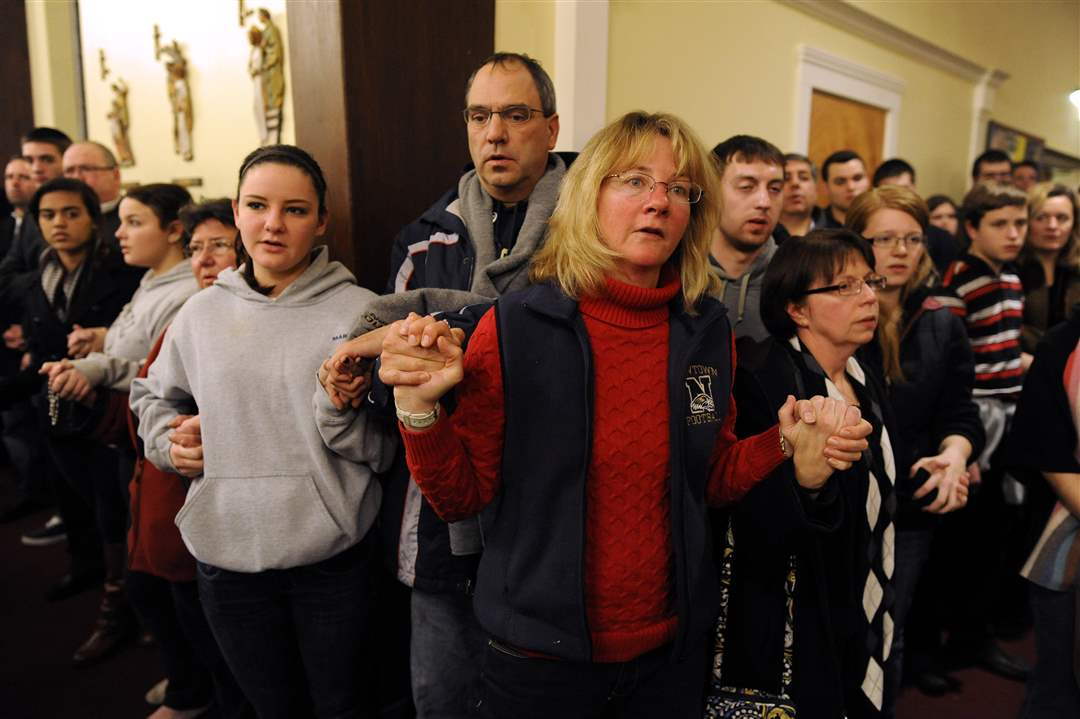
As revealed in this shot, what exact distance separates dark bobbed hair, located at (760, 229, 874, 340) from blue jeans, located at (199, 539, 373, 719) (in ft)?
3.58

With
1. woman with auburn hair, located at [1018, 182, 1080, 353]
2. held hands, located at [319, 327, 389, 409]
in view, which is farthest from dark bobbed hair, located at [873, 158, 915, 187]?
held hands, located at [319, 327, 389, 409]

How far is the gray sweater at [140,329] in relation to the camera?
6.88 ft

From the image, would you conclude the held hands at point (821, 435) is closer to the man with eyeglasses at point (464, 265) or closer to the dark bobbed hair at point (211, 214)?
the man with eyeglasses at point (464, 265)

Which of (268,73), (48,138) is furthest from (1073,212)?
(48,138)

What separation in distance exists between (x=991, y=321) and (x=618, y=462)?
6.72 feet

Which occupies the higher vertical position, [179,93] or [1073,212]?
[179,93]

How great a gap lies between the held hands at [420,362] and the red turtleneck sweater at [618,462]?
146 millimetres

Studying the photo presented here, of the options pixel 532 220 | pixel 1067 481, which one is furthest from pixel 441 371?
pixel 1067 481

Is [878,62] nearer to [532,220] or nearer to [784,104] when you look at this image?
[784,104]

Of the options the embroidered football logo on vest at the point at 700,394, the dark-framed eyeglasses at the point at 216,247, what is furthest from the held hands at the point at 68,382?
the embroidered football logo on vest at the point at 700,394

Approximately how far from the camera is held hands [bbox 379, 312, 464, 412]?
0.96 meters

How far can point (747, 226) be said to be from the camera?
190cm

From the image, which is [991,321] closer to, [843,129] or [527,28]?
[527,28]

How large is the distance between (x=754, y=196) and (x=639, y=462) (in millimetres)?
1054
